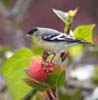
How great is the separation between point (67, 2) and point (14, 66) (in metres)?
4.96

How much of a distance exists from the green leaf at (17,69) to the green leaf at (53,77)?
0.58ft

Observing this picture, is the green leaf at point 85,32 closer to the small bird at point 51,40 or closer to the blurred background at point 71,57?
the small bird at point 51,40

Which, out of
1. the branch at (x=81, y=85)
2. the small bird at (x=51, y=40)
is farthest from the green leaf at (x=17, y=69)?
the branch at (x=81, y=85)

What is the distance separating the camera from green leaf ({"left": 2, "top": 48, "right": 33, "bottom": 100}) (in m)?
1.65

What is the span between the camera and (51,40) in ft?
6.23

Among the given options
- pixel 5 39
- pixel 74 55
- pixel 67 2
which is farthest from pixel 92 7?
pixel 74 55

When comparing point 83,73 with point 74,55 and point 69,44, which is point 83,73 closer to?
point 74,55

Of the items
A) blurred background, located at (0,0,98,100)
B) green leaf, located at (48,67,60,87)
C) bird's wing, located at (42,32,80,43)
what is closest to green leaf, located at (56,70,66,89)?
green leaf, located at (48,67,60,87)

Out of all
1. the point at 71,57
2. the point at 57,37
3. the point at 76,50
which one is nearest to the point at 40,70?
the point at 57,37

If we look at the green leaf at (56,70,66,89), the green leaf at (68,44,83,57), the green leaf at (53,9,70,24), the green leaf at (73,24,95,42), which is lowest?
the green leaf at (68,44,83,57)

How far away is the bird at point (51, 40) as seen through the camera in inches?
67.4

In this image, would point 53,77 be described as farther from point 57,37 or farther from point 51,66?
point 57,37

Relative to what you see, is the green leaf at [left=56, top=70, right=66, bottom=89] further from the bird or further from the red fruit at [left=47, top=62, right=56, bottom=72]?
the bird

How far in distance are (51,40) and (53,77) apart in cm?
43
